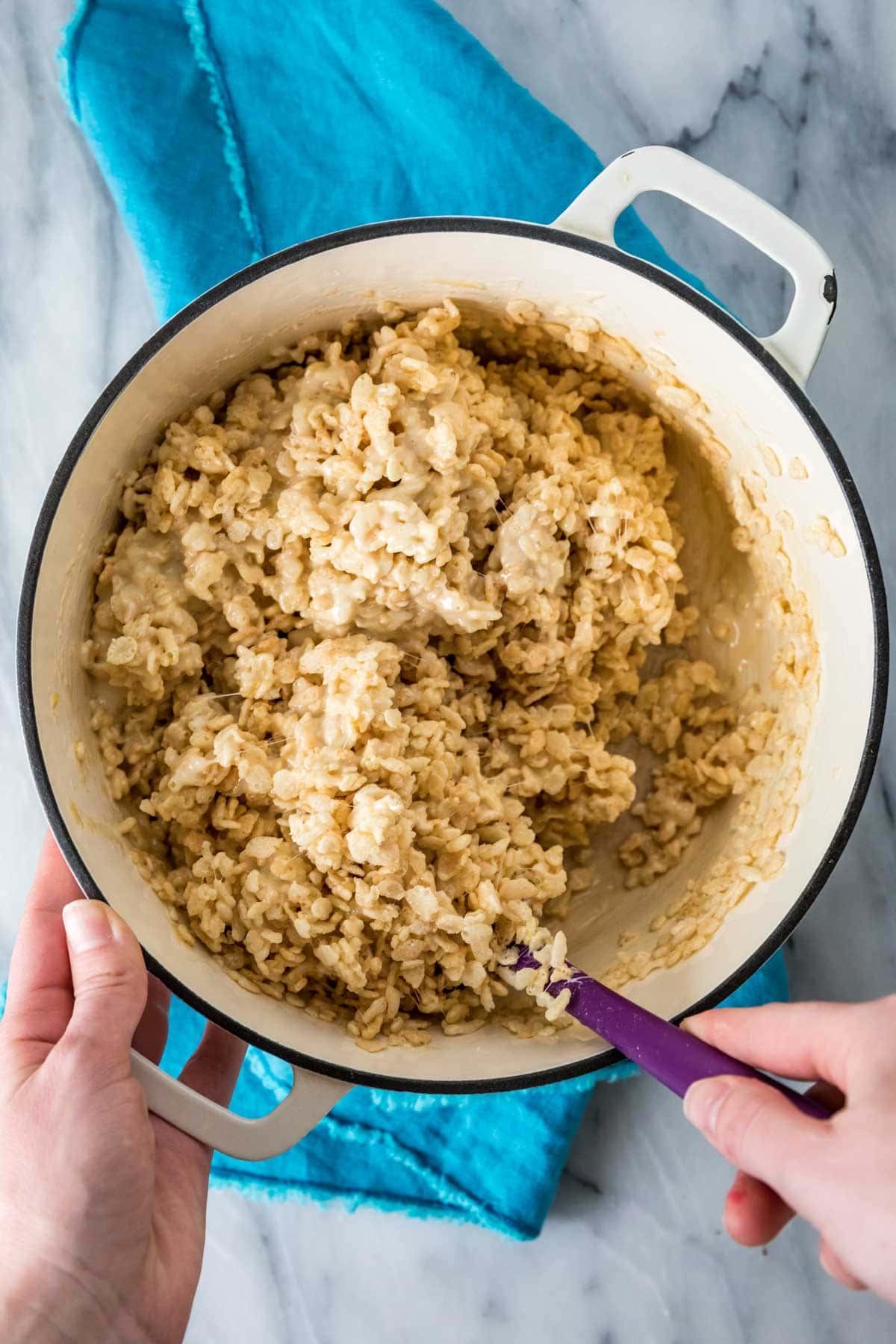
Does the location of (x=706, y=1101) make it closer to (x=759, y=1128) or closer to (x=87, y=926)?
(x=759, y=1128)

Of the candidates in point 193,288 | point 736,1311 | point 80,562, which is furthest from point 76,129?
point 736,1311

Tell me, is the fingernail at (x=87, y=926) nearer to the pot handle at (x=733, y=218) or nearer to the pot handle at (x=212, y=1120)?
the pot handle at (x=212, y=1120)

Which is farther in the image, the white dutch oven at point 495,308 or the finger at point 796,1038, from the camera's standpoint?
the white dutch oven at point 495,308

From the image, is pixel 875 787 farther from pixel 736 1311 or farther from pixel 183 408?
pixel 183 408

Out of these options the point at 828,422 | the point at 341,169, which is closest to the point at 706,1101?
the point at 828,422

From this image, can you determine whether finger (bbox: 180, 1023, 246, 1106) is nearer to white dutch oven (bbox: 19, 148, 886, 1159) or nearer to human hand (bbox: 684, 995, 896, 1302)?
white dutch oven (bbox: 19, 148, 886, 1159)

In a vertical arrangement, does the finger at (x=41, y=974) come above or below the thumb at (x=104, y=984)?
below

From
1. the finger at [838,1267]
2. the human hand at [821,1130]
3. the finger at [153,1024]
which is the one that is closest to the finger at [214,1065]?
the finger at [153,1024]

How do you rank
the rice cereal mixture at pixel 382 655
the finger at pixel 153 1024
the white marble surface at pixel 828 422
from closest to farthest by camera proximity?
the rice cereal mixture at pixel 382 655 → the finger at pixel 153 1024 → the white marble surface at pixel 828 422
